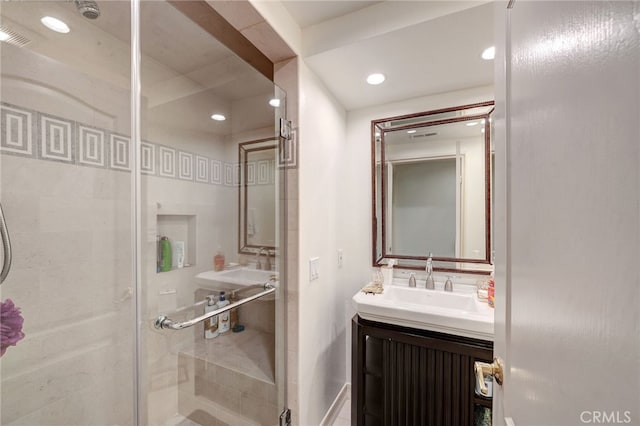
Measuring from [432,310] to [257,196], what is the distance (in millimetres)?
1033

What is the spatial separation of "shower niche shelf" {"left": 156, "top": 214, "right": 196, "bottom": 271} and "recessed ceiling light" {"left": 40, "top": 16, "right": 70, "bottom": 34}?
756mm

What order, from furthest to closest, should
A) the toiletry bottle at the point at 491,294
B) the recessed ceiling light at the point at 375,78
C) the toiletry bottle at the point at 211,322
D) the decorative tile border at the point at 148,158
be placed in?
1. the recessed ceiling light at the point at 375,78
2. the toiletry bottle at the point at 491,294
3. the toiletry bottle at the point at 211,322
4. the decorative tile border at the point at 148,158

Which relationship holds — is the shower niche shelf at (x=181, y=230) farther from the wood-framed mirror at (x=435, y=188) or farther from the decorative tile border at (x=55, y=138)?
the wood-framed mirror at (x=435, y=188)

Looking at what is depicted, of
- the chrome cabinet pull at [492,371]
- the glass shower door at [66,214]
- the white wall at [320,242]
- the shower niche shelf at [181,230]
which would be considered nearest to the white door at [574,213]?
the chrome cabinet pull at [492,371]

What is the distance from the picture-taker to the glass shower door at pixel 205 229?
1.07 metres

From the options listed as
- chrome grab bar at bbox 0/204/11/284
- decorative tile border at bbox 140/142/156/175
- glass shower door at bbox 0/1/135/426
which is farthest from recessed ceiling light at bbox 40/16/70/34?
chrome grab bar at bbox 0/204/11/284

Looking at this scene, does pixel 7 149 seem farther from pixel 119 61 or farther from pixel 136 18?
pixel 136 18

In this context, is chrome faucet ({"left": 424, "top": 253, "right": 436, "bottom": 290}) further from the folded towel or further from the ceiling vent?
the ceiling vent

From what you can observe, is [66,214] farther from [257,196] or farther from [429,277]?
[429,277]

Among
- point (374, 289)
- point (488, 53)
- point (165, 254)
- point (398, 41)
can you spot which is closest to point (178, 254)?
point (165, 254)

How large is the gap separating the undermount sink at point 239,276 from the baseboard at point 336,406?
3.22ft

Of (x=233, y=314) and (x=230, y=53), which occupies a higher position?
(x=230, y=53)

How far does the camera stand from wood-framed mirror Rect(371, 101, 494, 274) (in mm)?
1531

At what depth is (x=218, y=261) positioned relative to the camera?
4.03 feet
